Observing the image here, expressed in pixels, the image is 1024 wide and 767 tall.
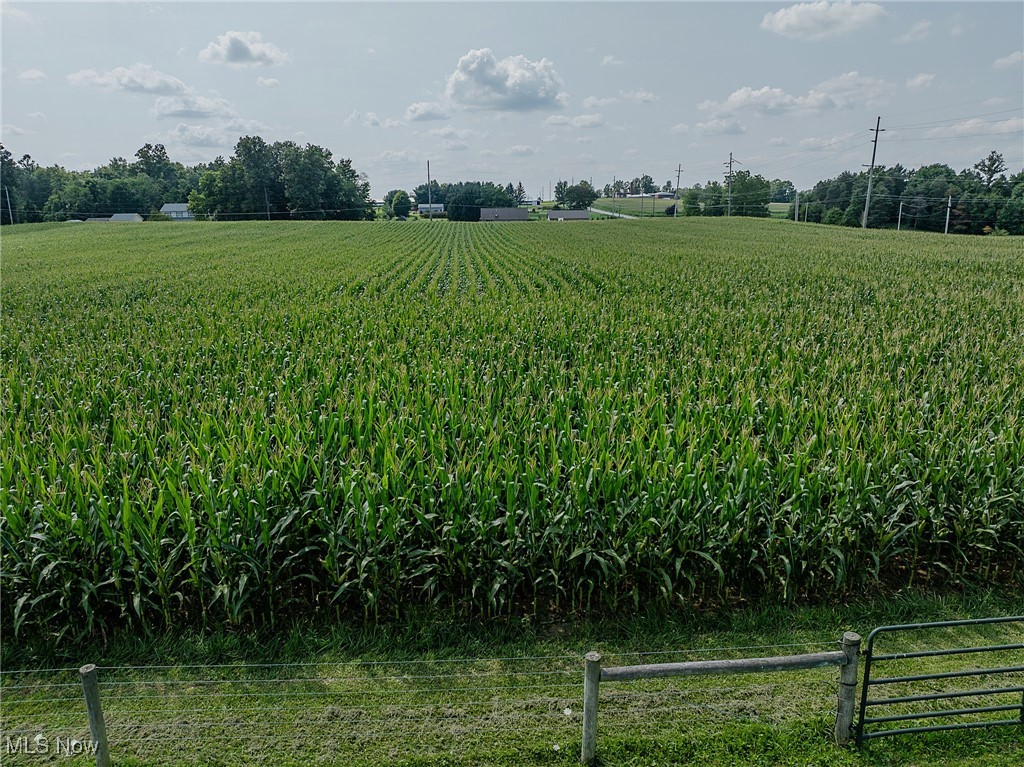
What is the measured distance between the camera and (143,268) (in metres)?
28.4

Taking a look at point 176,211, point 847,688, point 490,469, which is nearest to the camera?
point 847,688

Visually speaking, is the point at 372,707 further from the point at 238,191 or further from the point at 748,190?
the point at 748,190

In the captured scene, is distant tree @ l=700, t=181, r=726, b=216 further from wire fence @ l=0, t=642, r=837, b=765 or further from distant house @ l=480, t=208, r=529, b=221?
wire fence @ l=0, t=642, r=837, b=765

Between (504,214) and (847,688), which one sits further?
(504,214)

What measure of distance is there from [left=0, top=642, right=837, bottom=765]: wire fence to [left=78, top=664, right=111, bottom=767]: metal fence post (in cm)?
42

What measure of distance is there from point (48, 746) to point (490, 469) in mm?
3637

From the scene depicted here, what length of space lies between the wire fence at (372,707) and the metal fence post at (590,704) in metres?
0.20

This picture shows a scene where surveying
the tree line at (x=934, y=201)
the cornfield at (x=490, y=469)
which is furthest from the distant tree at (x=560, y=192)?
the cornfield at (x=490, y=469)

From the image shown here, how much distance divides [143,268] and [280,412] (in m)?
25.5

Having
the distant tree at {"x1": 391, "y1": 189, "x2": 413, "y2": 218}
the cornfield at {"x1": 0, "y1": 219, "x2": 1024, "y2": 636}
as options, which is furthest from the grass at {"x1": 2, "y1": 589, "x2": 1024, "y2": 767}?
the distant tree at {"x1": 391, "y1": 189, "x2": 413, "y2": 218}

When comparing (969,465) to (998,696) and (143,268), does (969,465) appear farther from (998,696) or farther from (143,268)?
(143,268)

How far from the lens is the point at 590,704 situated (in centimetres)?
374

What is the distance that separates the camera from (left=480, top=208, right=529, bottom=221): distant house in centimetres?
12100

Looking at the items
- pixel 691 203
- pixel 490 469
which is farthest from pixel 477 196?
pixel 490 469
